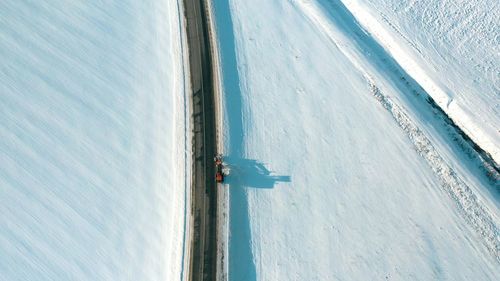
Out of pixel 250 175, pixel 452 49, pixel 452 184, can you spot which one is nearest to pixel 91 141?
pixel 250 175

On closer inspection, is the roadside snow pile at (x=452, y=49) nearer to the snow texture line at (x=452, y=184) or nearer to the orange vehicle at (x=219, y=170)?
the snow texture line at (x=452, y=184)

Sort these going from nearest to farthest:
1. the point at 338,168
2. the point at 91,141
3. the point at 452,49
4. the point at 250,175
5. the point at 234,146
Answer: the point at 250,175
the point at 338,168
the point at 234,146
the point at 91,141
the point at 452,49

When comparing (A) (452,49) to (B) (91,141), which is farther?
(A) (452,49)

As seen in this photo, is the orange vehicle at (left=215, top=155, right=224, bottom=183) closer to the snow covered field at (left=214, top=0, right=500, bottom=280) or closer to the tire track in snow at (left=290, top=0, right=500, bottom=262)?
the snow covered field at (left=214, top=0, right=500, bottom=280)

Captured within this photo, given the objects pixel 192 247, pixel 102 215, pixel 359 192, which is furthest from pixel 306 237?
pixel 102 215

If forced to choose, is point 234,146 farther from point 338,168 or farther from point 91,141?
point 91,141
